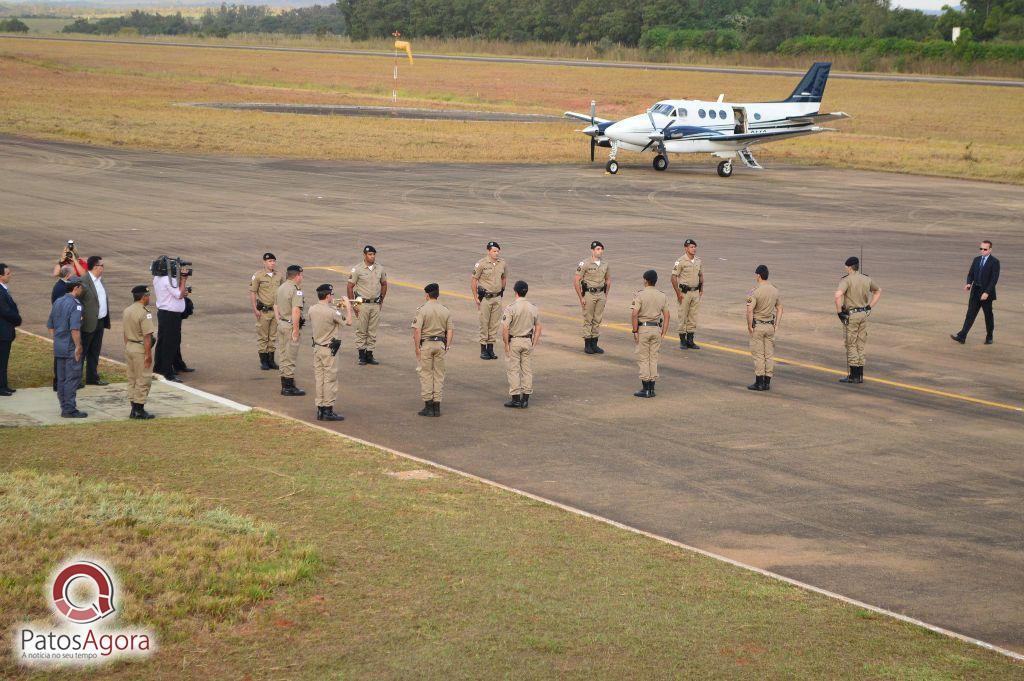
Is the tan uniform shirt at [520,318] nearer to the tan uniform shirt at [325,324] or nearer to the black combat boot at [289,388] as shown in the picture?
the tan uniform shirt at [325,324]

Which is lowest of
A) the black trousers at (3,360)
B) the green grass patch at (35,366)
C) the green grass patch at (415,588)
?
the green grass patch at (415,588)

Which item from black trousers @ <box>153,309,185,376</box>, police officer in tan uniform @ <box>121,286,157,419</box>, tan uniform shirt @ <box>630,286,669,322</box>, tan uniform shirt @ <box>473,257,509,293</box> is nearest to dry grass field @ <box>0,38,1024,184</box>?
tan uniform shirt @ <box>473,257,509,293</box>

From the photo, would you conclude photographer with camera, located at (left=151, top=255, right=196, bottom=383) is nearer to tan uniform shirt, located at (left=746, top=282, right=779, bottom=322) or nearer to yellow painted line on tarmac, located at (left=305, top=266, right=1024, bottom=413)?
yellow painted line on tarmac, located at (left=305, top=266, right=1024, bottom=413)

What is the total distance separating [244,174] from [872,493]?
35.1 meters

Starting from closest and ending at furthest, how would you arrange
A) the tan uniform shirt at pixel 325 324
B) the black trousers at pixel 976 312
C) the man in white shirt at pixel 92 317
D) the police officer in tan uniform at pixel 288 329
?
the tan uniform shirt at pixel 325 324
the man in white shirt at pixel 92 317
the police officer in tan uniform at pixel 288 329
the black trousers at pixel 976 312

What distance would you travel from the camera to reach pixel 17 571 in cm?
1007

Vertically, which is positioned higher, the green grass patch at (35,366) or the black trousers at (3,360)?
the black trousers at (3,360)

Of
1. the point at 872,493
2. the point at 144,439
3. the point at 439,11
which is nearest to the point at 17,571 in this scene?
the point at 144,439

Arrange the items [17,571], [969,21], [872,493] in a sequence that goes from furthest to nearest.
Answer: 1. [969,21]
2. [872,493]
3. [17,571]

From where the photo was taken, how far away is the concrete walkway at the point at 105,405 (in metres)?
15.4

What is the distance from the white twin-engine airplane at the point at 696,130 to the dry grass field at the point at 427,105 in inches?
193

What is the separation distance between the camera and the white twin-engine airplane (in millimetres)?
47625

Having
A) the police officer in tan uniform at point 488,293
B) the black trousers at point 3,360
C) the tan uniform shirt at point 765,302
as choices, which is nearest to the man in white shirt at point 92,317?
the black trousers at point 3,360

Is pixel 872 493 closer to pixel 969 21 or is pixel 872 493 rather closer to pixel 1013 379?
pixel 1013 379
